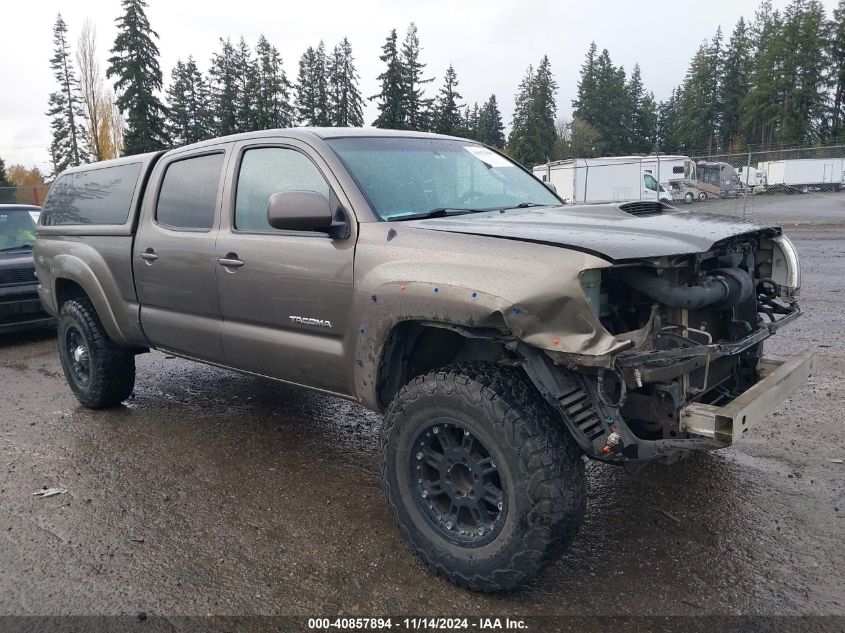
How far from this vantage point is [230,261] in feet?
12.7

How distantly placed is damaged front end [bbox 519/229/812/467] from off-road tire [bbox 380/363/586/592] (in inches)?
5.2

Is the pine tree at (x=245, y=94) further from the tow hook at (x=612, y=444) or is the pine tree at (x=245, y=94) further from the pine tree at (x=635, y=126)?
the tow hook at (x=612, y=444)

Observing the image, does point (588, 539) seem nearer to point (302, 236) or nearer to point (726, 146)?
point (302, 236)

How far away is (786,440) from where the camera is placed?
4328 mm

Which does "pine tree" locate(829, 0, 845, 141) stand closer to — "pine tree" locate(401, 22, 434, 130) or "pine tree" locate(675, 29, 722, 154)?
"pine tree" locate(675, 29, 722, 154)

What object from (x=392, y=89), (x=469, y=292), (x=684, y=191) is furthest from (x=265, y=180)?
(x=392, y=89)

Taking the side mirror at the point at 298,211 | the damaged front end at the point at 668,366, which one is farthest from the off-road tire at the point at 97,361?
the damaged front end at the point at 668,366

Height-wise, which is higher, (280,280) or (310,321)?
(280,280)

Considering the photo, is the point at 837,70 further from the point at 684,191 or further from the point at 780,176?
the point at 684,191

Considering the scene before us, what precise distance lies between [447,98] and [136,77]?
2779 cm

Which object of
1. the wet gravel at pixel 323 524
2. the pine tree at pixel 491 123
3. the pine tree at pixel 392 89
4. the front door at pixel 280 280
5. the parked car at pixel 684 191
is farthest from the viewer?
the pine tree at pixel 491 123

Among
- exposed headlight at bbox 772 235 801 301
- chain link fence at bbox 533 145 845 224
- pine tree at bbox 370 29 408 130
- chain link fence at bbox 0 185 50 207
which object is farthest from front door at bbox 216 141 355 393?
pine tree at bbox 370 29 408 130

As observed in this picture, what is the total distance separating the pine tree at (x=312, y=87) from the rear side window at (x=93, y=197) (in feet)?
202

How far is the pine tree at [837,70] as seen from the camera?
2506 inches
